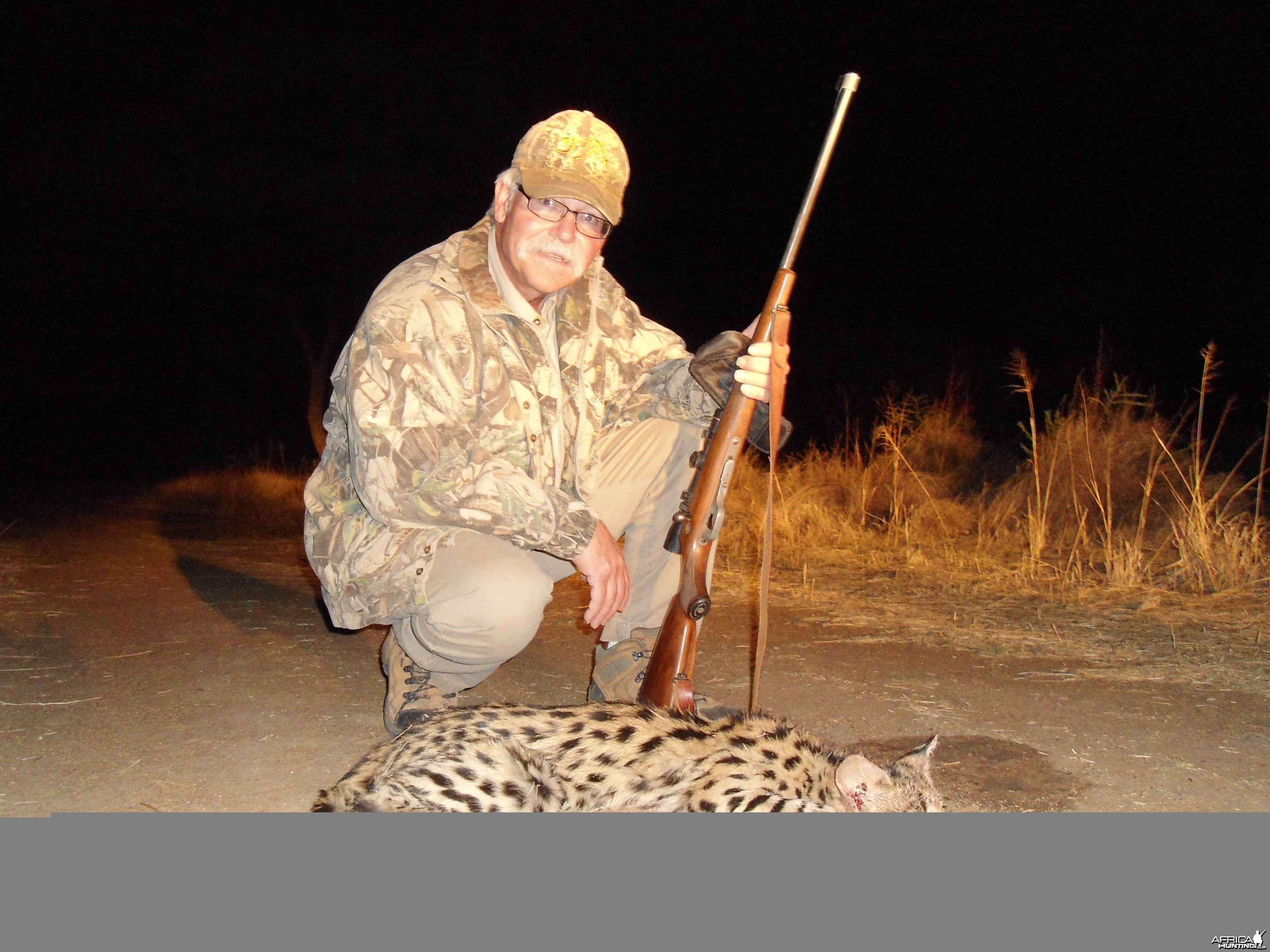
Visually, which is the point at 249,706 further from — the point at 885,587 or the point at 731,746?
the point at 885,587

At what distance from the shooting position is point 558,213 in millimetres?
3418

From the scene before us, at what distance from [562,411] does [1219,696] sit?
107 inches

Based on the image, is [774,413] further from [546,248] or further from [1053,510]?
[1053,510]

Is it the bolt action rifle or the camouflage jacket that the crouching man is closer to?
the camouflage jacket

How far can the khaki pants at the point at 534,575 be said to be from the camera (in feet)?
10.5

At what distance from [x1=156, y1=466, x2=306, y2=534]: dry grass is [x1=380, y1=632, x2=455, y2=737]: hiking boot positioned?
22.7ft

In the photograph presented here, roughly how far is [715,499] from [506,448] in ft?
2.42

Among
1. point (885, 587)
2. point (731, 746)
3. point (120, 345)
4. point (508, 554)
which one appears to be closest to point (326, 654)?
point (508, 554)

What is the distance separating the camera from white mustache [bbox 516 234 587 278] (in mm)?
3426

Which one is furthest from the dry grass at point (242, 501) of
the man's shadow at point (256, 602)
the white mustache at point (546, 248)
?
the white mustache at point (546, 248)

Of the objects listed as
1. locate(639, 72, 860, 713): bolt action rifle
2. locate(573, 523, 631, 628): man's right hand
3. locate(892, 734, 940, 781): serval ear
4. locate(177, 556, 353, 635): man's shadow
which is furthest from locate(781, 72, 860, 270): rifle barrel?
locate(177, 556, 353, 635): man's shadow

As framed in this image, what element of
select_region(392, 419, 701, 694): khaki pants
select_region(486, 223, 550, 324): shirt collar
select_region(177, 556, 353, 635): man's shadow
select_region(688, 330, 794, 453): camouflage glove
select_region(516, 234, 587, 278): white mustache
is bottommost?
select_region(177, 556, 353, 635): man's shadow

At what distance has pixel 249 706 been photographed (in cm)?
374

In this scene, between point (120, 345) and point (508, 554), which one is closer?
point (508, 554)
